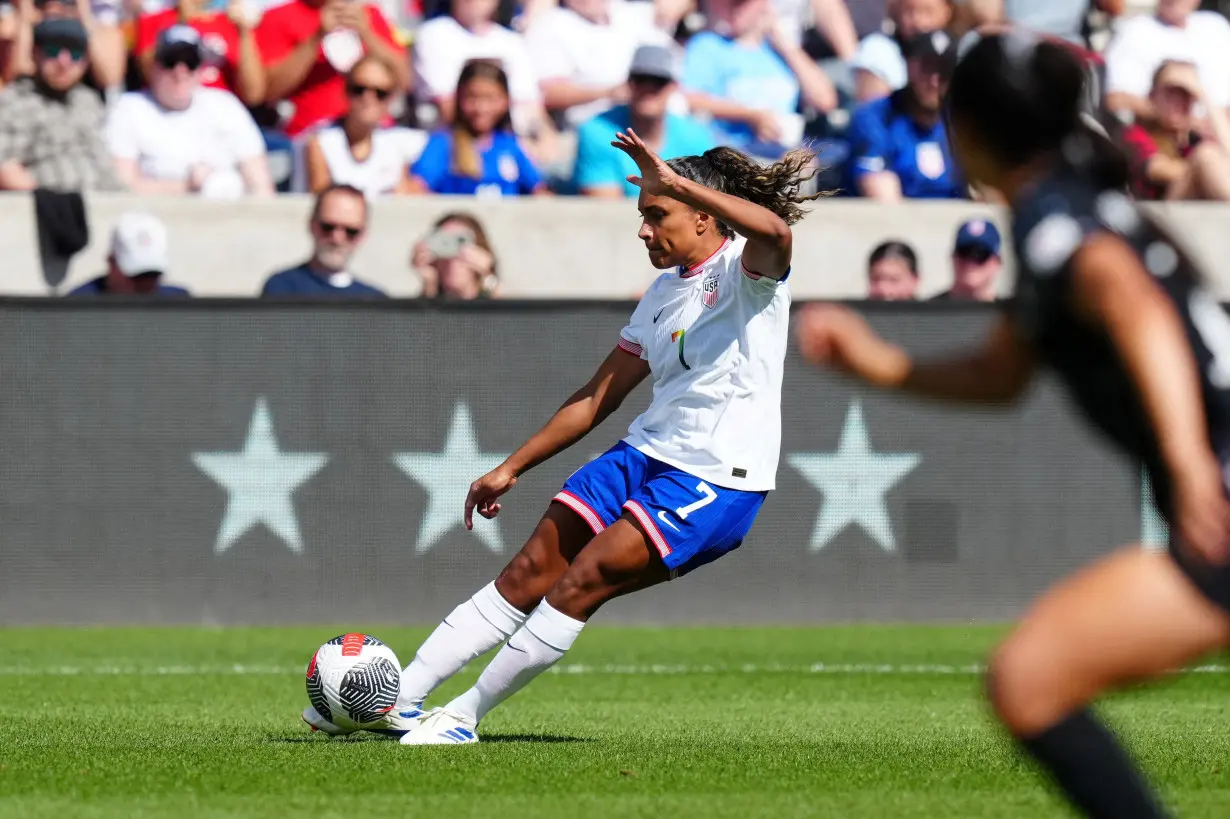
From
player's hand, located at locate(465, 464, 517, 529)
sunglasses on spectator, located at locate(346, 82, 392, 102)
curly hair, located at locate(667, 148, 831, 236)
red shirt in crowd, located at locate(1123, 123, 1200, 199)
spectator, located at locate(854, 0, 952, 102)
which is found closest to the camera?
curly hair, located at locate(667, 148, 831, 236)

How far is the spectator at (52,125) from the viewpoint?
12484 millimetres

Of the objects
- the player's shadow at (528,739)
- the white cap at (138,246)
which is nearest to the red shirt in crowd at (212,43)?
the white cap at (138,246)

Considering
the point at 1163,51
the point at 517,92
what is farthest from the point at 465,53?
the point at 1163,51

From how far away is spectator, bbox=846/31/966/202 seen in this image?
43.7 ft

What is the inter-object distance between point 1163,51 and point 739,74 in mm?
3106

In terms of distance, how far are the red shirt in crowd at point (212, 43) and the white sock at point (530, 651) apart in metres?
7.48

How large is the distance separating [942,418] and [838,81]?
12.8ft

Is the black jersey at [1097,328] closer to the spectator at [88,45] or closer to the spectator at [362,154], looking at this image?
the spectator at [362,154]

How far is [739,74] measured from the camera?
46.5 ft

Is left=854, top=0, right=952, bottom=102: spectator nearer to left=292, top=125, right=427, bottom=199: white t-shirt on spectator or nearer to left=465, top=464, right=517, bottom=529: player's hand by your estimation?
left=292, top=125, right=427, bottom=199: white t-shirt on spectator

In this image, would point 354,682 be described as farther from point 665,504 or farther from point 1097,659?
point 1097,659

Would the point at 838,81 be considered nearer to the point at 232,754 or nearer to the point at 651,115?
the point at 651,115

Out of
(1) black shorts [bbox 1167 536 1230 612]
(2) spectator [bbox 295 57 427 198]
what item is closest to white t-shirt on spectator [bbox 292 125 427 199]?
(2) spectator [bbox 295 57 427 198]

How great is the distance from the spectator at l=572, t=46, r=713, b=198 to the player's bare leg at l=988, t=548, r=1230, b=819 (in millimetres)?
9218
